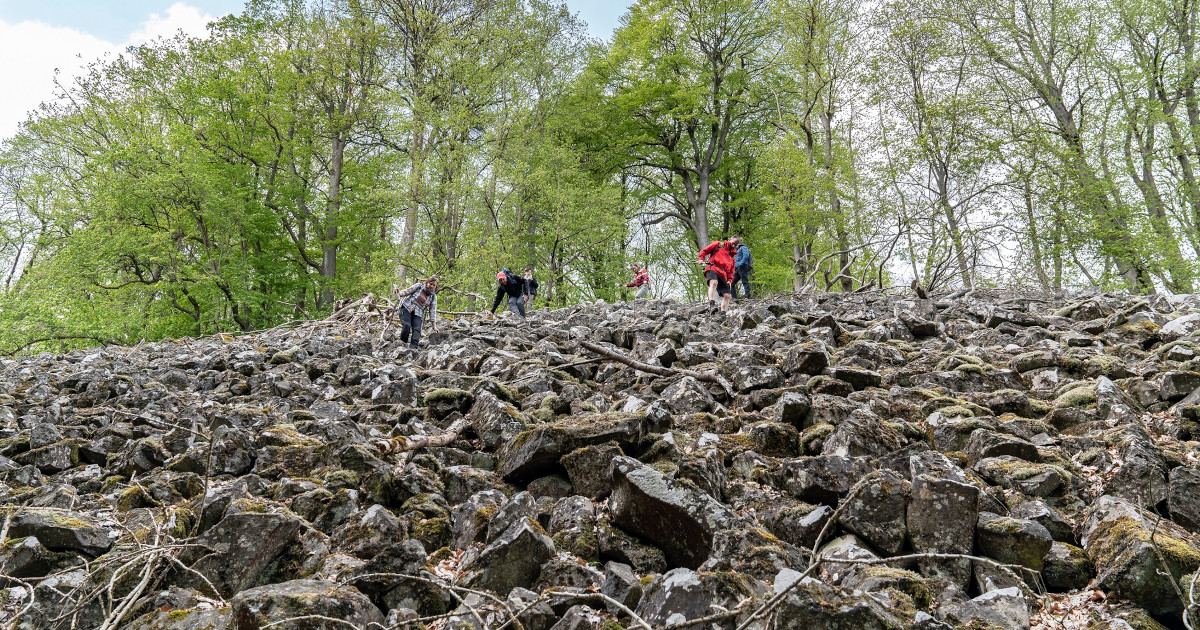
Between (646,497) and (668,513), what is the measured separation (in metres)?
0.14

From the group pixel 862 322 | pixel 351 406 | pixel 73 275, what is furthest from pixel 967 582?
pixel 73 275

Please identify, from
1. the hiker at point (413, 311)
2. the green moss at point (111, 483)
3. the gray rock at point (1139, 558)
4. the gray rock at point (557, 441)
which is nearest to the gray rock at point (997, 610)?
the gray rock at point (1139, 558)

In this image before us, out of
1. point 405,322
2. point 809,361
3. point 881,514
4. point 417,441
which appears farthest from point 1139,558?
point 405,322

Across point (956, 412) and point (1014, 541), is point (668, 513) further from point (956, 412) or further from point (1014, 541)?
point (956, 412)

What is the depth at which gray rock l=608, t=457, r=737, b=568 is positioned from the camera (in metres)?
3.15

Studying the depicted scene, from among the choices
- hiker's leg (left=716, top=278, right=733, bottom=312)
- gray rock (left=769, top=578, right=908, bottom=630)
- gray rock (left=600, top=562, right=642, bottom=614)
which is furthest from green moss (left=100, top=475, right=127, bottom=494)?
hiker's leg (left=716, top=278, right=733, bottom=312)

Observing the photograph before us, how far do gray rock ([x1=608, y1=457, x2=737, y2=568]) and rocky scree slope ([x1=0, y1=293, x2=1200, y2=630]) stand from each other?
13 millimetres

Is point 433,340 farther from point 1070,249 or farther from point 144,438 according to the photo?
point 1070,249

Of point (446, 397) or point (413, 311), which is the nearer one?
point (446, 397)

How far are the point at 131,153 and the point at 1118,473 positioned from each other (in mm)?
24606

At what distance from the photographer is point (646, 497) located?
10.8 ft

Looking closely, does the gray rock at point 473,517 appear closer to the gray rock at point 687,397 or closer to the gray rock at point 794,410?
the gray rock at point 687,397

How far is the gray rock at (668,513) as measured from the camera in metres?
3.15

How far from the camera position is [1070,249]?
17.9 meters
